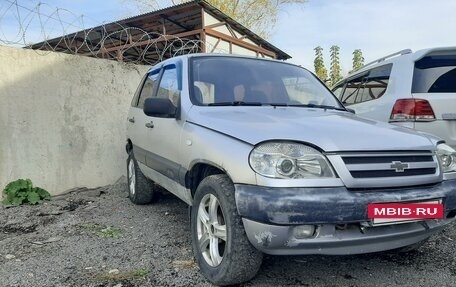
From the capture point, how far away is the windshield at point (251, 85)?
146 inches

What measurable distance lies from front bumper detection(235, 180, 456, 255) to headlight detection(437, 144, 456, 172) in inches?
21.1

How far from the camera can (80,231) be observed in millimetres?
4391

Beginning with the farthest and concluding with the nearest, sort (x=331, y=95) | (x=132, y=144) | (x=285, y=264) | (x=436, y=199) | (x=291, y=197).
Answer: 1. (x=132, y=144)
2. (x=331, y=95)
3. (x=285, y=264)
4. (x=436, y=199)
5. (x=291, y=197)

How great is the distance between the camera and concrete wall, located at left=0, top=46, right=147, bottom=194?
18.3 ft

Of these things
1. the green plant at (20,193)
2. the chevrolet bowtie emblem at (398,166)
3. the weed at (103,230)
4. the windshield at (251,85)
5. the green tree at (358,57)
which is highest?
the green tree at (358,57)

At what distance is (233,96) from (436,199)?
181 cm

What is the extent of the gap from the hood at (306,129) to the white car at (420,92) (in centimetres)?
139

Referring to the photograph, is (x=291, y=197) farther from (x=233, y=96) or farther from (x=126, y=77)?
(x=126, y=77)

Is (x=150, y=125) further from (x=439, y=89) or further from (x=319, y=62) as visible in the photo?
(x=319, y=62)

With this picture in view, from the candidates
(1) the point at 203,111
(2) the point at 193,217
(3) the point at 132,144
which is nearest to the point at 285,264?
(2) the point at 193,217

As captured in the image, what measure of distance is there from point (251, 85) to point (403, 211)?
1837 millimetres

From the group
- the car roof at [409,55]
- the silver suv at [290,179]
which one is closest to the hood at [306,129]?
the silver suv at [290,179]

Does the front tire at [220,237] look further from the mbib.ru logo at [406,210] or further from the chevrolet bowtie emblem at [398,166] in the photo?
the chevrolet bowtie emblem at [398,166]

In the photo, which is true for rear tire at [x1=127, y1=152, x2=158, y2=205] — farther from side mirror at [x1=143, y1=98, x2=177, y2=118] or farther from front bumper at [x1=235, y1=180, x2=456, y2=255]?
front bumper at [x1=235, y1=180, x2=456, y2=255]
